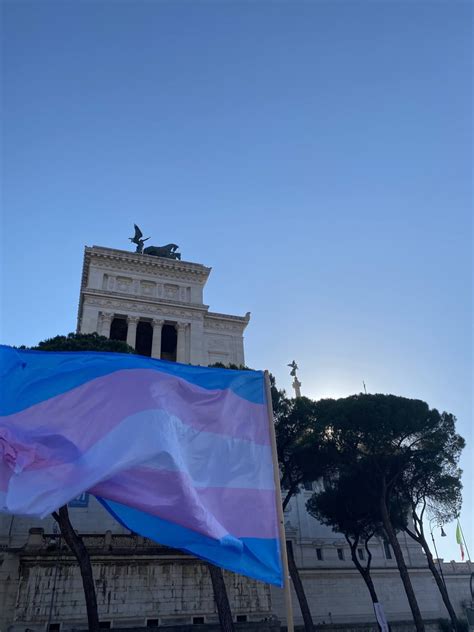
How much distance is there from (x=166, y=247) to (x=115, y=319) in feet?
33.9

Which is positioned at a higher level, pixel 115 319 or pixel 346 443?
pixel 115 319

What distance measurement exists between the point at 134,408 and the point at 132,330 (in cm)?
3131

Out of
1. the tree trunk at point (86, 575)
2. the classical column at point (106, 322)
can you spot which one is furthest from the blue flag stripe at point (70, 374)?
the classical column at point (106, 322)

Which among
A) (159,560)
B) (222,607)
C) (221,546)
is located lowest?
(222,607)

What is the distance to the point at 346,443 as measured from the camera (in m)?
26.5

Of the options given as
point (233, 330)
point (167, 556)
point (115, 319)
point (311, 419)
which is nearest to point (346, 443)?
point (311, 419)

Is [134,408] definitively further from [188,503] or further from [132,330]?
[132,330]

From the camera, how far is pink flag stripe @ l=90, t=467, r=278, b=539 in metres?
6.16

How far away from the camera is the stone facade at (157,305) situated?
38.1 meters

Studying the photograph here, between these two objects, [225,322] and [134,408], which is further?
[225,322]

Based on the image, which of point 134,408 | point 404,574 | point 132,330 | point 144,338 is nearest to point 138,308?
point 132,330

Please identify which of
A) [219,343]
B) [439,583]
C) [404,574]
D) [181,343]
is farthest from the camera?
[219,343]

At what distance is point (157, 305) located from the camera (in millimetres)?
39969

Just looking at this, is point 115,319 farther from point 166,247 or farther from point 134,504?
point 134,504
